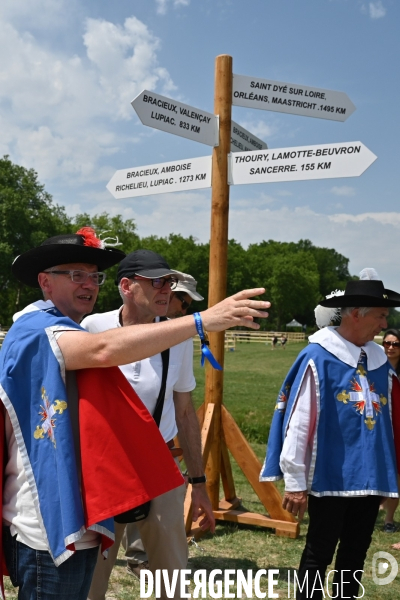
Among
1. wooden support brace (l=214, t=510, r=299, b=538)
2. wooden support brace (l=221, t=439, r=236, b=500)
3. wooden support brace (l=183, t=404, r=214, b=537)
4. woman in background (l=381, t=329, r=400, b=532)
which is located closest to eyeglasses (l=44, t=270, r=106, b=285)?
wooden support brace (l=183, t=404, r=214, b=537)

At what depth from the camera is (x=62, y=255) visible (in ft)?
7.55

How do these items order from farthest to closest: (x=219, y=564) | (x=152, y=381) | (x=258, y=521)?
(x=258, y=521) < (x=219, y=564) < (x=152, y=381)

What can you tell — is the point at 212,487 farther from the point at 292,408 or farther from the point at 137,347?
the point at 137,347

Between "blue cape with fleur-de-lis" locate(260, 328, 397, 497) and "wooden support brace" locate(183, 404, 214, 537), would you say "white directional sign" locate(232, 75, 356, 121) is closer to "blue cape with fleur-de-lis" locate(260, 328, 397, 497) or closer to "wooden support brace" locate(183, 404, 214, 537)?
"blue cape with fleur-de-lis" locate(260, 328, 397, 497)

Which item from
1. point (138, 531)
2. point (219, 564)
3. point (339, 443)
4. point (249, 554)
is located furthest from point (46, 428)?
point (249, 554)

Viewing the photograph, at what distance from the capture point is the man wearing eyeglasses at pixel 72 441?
192 centimetres

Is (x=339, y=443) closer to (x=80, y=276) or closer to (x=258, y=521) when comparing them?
(x=80, y=276)

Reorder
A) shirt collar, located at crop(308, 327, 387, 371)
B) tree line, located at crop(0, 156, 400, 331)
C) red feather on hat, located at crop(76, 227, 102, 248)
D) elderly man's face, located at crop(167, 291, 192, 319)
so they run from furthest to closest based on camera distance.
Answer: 1. tree line, located at crop(0, 156, 400, 331)
2. elderly man's face, located at crop(167, 291, 192, 319)
3. shirt collar, located at crop(308, 327, 387, 371)
4. red feather on hat, located at crop(76, 227, 102, 248)

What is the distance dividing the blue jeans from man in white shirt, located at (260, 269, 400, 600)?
5.34 feet

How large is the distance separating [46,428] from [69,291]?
57 centimetres

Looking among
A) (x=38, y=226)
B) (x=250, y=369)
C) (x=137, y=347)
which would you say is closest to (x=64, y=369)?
(x=137, y=347)

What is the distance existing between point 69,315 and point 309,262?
276 ft

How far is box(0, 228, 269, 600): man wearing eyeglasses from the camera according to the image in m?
1.92

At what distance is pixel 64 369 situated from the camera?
1.99 metres
